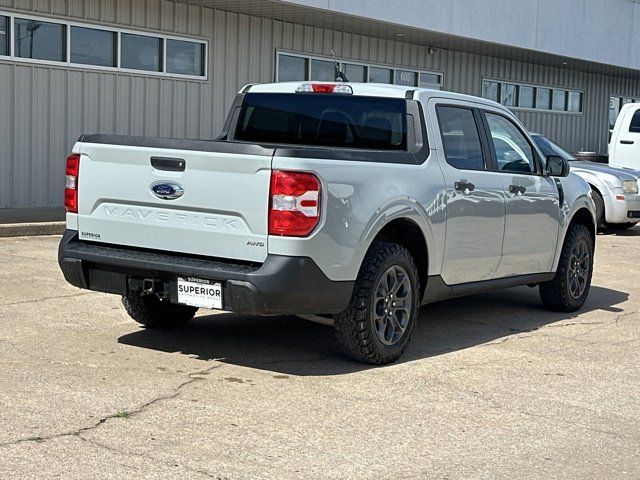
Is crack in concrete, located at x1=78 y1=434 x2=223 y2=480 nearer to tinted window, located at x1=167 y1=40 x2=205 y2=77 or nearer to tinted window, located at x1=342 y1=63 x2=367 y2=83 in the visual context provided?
tinted window, located at x1=167 y1=40 x2=205 y2=77

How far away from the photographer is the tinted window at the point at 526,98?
83.8 feet

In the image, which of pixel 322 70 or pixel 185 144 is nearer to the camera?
pixel 185 144

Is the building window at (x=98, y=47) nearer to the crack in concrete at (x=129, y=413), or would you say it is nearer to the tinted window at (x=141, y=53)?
the tinted window at (x=141, y=53)

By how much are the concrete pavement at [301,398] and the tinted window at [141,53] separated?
7588mm

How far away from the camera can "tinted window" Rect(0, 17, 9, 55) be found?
1443cm

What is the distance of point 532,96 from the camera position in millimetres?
26109

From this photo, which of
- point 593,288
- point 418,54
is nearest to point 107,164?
point 593,288

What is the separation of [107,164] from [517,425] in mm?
2982

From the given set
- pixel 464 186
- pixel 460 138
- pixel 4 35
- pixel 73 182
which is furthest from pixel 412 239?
pixel 4 35

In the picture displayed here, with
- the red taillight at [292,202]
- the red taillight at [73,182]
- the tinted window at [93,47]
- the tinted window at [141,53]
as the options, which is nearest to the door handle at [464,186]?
the red taillight at [292,202]

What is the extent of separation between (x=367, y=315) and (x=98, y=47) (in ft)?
32.9

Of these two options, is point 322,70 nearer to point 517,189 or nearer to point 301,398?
point 517,189

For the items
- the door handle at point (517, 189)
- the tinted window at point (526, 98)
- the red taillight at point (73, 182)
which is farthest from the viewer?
the tinted window at point (526, 98)

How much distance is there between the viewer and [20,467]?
4.66m
